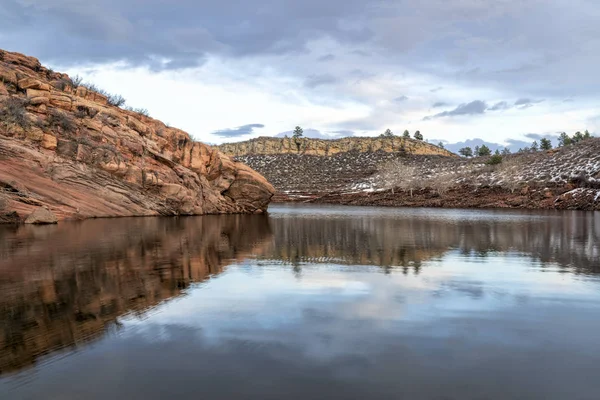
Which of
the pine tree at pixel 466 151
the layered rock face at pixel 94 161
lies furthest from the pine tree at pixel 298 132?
the layered rock face at pixel 94 161

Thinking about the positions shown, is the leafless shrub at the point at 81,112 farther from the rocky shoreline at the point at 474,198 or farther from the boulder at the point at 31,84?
the rocky shoreline at the point at 474,198

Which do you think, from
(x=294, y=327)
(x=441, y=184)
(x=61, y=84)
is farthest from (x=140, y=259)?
(x=441, y=184)

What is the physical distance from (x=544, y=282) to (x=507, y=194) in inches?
2499

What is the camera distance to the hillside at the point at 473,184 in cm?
6334

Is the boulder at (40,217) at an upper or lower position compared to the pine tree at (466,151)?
lower

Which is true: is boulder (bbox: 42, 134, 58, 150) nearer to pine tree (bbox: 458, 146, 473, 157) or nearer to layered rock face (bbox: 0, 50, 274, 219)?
layered rock face (bbox: 0, 50, 274, 219)

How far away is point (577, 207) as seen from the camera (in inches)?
2222

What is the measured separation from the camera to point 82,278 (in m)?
10.4

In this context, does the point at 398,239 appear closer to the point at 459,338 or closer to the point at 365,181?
the point at 459,338

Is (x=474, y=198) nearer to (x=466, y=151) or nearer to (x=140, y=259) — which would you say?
(x=140, y=259)

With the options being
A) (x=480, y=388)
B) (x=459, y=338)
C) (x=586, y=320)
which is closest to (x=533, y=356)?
(x=459, y=338)

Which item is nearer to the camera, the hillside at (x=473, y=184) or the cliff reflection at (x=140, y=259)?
the cliff reflection at (x=140, y=259)

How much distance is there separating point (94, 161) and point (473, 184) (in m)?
63.7

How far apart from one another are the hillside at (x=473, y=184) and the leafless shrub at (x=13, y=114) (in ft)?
171
